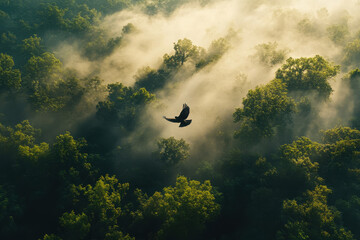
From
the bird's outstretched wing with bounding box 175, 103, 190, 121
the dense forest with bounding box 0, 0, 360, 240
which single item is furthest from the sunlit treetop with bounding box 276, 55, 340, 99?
the bird's outstretched wing with bounding box 175, 103, 190, 121

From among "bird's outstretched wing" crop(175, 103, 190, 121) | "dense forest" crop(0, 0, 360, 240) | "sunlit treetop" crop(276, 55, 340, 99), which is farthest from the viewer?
"sunlit treetop" crop(276, 55, 340, 99)

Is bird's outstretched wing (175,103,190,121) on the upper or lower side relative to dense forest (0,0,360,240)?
lower

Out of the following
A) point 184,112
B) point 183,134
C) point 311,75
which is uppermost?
point 311,75

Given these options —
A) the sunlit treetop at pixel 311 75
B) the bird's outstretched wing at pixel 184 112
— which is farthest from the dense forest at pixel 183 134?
the bird's outstretched wing at pixel 184 112

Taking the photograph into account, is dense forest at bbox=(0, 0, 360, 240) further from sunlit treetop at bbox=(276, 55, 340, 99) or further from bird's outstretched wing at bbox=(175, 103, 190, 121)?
bird's outstretched wing at bbox=(175, 103, 190, 121)

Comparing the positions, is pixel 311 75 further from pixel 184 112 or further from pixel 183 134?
pixel 184 112

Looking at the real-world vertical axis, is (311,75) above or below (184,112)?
above

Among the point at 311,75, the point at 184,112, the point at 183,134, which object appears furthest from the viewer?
the point at 183,134

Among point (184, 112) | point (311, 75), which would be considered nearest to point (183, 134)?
point (311, 75)
